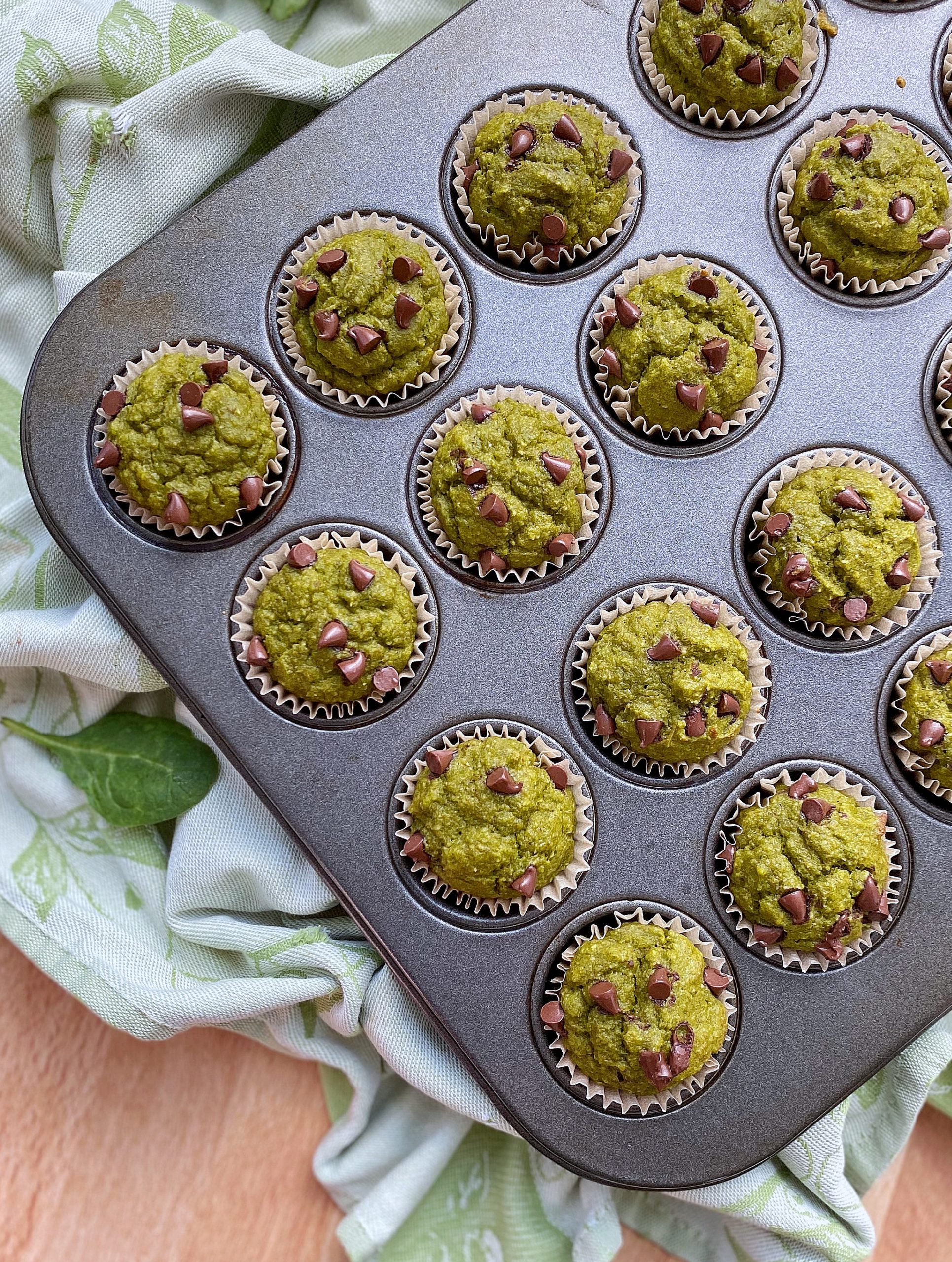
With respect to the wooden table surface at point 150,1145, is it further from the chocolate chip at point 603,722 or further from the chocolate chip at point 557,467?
the chocolate chip at point 557,467

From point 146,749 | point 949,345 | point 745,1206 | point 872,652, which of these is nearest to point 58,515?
point 146,749

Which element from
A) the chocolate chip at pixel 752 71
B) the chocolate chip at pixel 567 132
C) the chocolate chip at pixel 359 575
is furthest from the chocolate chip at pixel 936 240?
the chocolate chip at pixel 359 575

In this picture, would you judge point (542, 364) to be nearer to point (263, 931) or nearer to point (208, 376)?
point (208, 376)

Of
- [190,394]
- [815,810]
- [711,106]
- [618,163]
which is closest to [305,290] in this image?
[190,394]

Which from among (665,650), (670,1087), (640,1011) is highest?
(665,650)

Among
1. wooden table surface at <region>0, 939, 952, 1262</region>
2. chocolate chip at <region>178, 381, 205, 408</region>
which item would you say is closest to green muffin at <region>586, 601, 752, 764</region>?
chocolate chip at <region>178, 381, 205, 408</region>

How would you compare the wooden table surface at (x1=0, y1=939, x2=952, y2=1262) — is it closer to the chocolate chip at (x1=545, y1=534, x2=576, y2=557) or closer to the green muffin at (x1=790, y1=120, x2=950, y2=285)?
the chocolate chip at (x1=545, y1=534, x2=576, y2=557)

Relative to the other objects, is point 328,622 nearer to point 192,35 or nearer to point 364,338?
point 364,338
